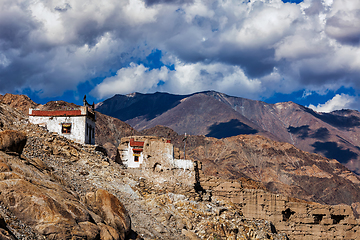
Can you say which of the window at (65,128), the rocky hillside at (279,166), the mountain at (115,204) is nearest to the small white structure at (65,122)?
the window at (65,128)

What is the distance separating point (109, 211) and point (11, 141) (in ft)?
19.1

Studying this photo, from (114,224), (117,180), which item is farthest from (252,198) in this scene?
(114,224)

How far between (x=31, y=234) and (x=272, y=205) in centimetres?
2238

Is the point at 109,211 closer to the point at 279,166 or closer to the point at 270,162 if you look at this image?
the point at 279,166

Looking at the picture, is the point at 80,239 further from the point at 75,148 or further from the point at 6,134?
the point at 75,148

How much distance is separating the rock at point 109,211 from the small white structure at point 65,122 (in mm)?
16977

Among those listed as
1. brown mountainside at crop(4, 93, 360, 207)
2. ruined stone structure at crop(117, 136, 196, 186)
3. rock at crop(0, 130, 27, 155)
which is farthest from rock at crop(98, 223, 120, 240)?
brown mountainside at crop(4, 93, 360, 207)

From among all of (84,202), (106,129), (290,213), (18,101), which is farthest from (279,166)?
(84,202)

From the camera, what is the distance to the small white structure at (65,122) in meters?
35.1

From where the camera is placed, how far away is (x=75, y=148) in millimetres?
30359

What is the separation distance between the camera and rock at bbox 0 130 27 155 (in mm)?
18953

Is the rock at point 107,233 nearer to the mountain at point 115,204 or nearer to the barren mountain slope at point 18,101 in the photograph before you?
the mountain at point 115,204

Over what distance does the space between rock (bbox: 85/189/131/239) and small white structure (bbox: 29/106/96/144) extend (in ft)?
55.7

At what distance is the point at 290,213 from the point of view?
33.0 meters
